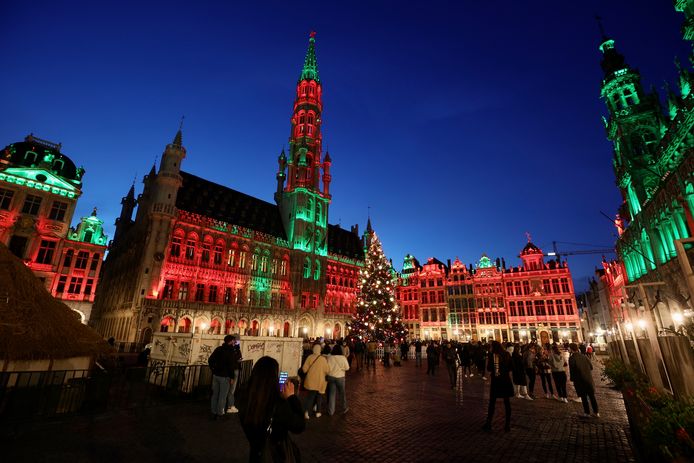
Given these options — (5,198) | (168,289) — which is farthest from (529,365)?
(5,198)

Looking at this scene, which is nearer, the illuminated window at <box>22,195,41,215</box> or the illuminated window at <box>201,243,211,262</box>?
the illuminated window at <box>22,195,41,215</box>

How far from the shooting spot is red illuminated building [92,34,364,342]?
33938mm

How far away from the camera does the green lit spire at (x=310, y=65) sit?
61.6m

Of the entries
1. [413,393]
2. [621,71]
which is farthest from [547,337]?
[413,393]

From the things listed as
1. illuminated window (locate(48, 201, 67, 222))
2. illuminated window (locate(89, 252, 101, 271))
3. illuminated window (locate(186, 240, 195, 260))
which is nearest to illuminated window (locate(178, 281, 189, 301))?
illuminated window (locate(186, 240, 195, 260))

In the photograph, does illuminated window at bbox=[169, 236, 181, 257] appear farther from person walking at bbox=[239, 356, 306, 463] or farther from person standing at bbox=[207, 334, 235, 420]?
person walking at bbox=[239, 356, 306, 463]

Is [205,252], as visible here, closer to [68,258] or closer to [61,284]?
[68,258]

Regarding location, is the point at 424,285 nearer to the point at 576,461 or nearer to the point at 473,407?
the point at 473,407

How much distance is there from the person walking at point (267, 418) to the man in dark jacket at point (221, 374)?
4831 millimetres

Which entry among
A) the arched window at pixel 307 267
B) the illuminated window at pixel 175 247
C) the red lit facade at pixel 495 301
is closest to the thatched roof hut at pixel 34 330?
the illuminated window at pixel 175 247

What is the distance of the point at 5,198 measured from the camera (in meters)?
27.9

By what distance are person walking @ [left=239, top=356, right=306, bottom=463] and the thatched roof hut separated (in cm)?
843

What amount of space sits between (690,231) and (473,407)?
48.3 ft

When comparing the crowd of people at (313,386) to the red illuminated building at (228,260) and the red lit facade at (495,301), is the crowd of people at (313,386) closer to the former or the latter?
the red illuminated building at (228,260)
